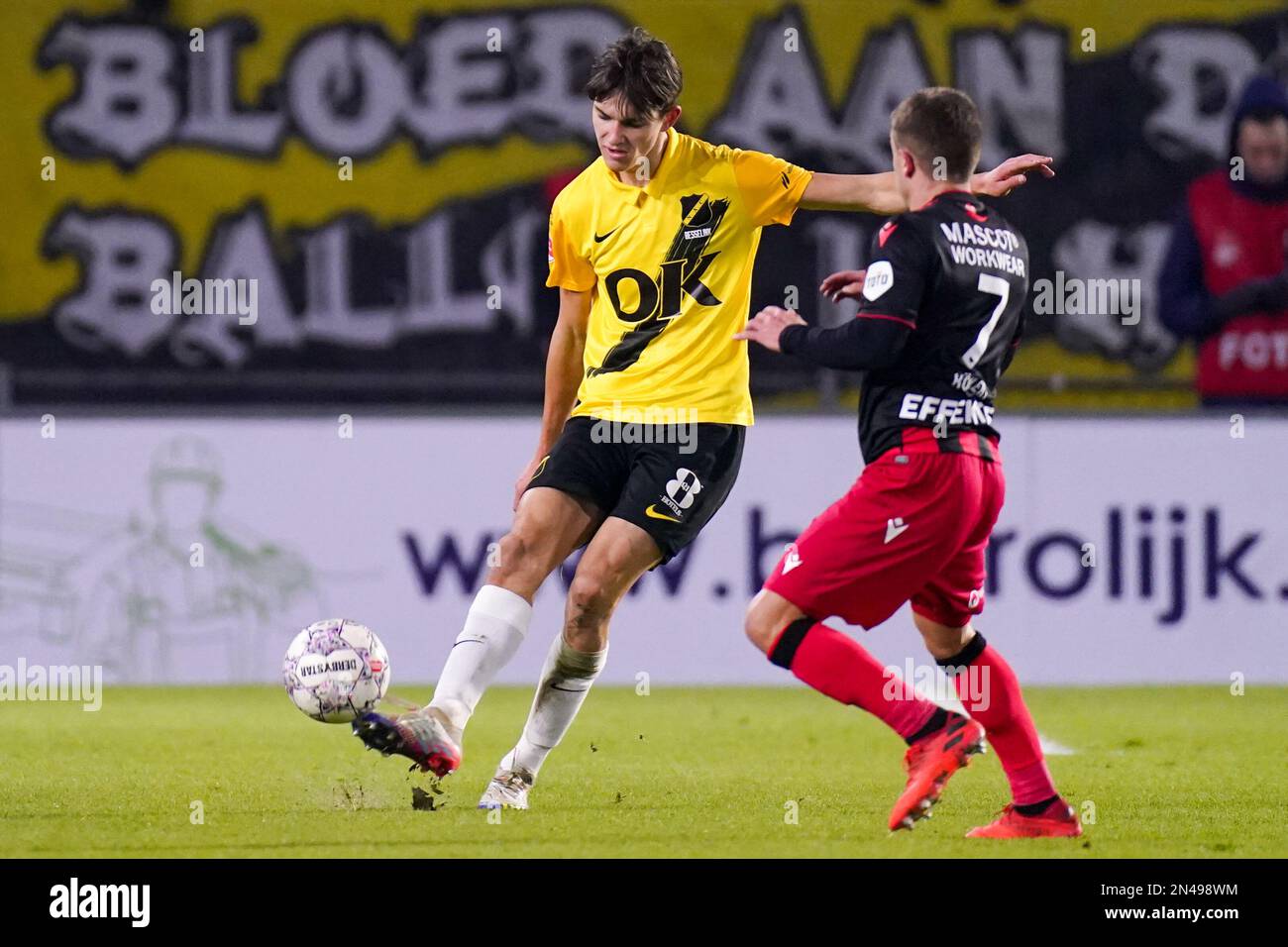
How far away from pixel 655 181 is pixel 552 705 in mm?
1532

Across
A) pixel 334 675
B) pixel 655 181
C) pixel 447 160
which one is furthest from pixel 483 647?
pixel 447 160

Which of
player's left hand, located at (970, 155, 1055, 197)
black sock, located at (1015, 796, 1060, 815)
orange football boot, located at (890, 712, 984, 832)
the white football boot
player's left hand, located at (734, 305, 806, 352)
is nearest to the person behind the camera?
orange football boot, located at (890, 712, 984, 832)

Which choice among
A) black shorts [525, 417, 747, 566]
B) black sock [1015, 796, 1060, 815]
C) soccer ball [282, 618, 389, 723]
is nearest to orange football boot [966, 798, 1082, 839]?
black sock [1015, 796, 1060, 815]

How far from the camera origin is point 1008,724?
17.3 feet

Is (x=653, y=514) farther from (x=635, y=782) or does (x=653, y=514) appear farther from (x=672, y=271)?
(x=635, y=782)

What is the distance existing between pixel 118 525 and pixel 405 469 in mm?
1408

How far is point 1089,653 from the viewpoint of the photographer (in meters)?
10.1

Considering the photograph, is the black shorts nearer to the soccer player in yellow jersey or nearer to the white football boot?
the soccer player in yellow jersey

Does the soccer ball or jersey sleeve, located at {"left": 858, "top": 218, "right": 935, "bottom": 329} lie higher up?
jersey sleeve, located at {"left": 858, "top": 218, "right": 935, "bottom": 329}

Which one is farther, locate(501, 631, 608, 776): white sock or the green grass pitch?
locate(501, 631, 608, 776): white sock

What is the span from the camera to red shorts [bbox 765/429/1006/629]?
5.01 meters

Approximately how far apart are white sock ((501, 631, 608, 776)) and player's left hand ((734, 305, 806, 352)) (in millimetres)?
1195

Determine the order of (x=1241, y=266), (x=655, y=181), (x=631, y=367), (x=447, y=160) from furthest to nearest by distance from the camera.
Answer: (x=447, y=160) < (x=1241, y=266) < (x=655, y=181) < (x=631, y=367)

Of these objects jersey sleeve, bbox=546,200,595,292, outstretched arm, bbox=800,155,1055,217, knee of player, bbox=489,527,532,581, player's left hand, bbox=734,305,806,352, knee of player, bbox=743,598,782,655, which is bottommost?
knee of player, bbox=743,598,782,655
